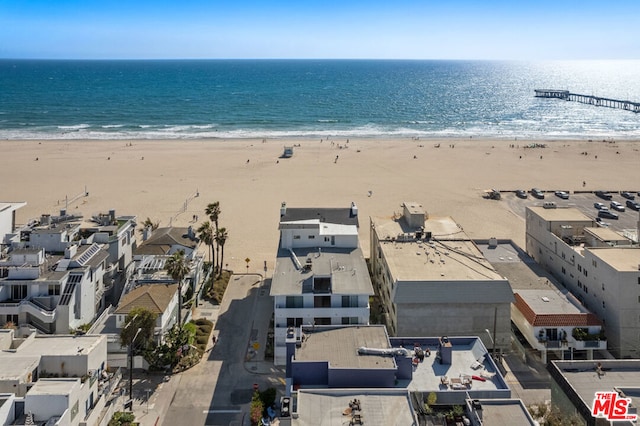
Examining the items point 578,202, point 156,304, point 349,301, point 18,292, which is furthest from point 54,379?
point 578,202

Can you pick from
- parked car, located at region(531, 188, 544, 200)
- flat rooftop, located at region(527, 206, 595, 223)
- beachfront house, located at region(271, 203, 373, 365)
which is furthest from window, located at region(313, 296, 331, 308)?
parked car, located at region(531, 188, 544, 200)

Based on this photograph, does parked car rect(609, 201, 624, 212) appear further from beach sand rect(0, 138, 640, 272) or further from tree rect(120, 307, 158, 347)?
tree rect(120, 307, 158, 347)

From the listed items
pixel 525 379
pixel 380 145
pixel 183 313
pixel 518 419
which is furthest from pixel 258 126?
pixel 518 419

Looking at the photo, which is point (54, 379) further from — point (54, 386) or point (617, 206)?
point (617, 206)

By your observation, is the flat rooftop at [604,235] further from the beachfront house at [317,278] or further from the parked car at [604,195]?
the parked car at [604,195]

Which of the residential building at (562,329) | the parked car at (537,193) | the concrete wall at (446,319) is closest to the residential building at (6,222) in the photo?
the concrete wall at (446,319)
